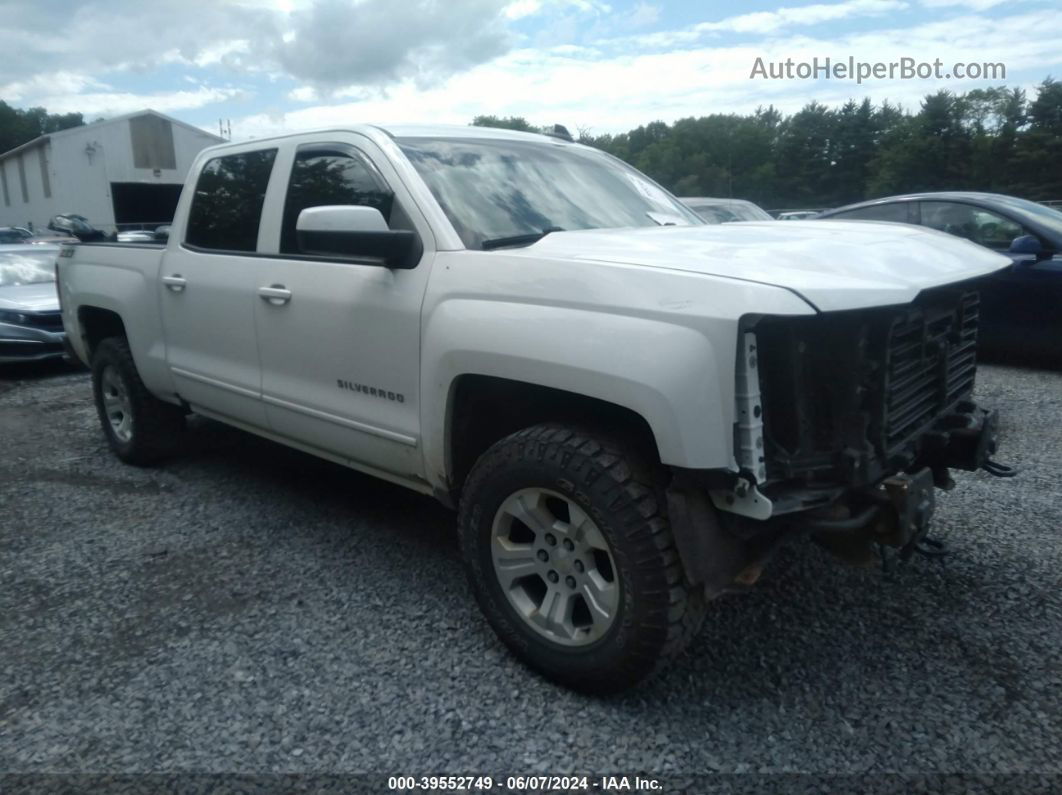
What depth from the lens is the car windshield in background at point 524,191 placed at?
3.25 metres

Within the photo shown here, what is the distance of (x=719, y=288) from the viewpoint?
2.32 metres

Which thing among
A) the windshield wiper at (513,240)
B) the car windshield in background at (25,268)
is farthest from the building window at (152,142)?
the windshield wiper at (513,240)

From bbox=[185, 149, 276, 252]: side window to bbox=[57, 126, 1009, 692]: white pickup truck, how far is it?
54mm

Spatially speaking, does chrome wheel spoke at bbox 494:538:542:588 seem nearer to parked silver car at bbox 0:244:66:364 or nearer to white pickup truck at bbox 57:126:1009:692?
white pickup truck at bbox 57:126:1009:692

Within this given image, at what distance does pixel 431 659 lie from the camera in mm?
3016

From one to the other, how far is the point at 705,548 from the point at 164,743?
5.62 feet

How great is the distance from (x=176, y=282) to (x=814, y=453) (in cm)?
341

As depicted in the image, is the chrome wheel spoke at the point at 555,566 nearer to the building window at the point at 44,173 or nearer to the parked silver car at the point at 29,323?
the parked silver car at the point at 29,323

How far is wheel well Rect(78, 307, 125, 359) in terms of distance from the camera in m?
5.54

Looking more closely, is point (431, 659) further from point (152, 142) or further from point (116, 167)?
point (152, 142)

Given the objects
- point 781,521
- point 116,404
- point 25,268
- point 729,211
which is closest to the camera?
point 781,521

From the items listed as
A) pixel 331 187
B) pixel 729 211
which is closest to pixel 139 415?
pixel 331 187

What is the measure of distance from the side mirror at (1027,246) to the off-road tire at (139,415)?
252 inches

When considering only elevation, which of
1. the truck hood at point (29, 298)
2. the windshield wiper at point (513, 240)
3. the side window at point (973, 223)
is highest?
the windshield wiper at point (513, 240)
